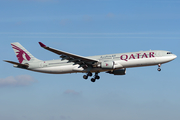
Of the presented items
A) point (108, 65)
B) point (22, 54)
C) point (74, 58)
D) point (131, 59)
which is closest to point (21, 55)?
point (22, 54)

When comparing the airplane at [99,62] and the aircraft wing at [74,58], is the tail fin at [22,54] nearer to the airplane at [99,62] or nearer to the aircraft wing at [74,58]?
the airplane at [99,62]

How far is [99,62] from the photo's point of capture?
5428cm

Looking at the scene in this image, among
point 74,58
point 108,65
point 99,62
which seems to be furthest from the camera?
point 99,62

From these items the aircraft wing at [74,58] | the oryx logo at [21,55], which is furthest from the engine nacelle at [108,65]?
the oryx logo at [21,55]

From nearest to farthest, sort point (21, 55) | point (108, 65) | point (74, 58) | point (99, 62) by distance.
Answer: point (108, 65), point (74, 58), point (99, 62), point (21, 55)

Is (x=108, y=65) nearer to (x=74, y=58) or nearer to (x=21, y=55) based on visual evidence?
(x=74, y=58)

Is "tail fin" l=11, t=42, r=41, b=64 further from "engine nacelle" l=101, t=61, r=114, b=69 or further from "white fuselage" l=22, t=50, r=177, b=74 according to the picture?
"engine nacelle" l=101, t=61, r=114, b=69

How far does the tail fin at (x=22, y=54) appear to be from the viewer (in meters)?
61.0

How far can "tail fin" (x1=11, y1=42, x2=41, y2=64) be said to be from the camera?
61006 millimetres

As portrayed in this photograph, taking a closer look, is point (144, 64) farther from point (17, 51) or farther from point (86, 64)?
point (17, 51)

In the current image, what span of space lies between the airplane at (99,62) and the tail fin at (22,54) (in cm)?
213

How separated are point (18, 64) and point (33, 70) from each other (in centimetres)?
307

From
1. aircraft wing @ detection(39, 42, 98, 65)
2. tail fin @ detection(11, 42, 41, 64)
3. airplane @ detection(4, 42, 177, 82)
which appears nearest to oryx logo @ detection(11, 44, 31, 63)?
tail fin @ detection(11, 42, 41, 64)

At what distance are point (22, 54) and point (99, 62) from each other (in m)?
16.6
